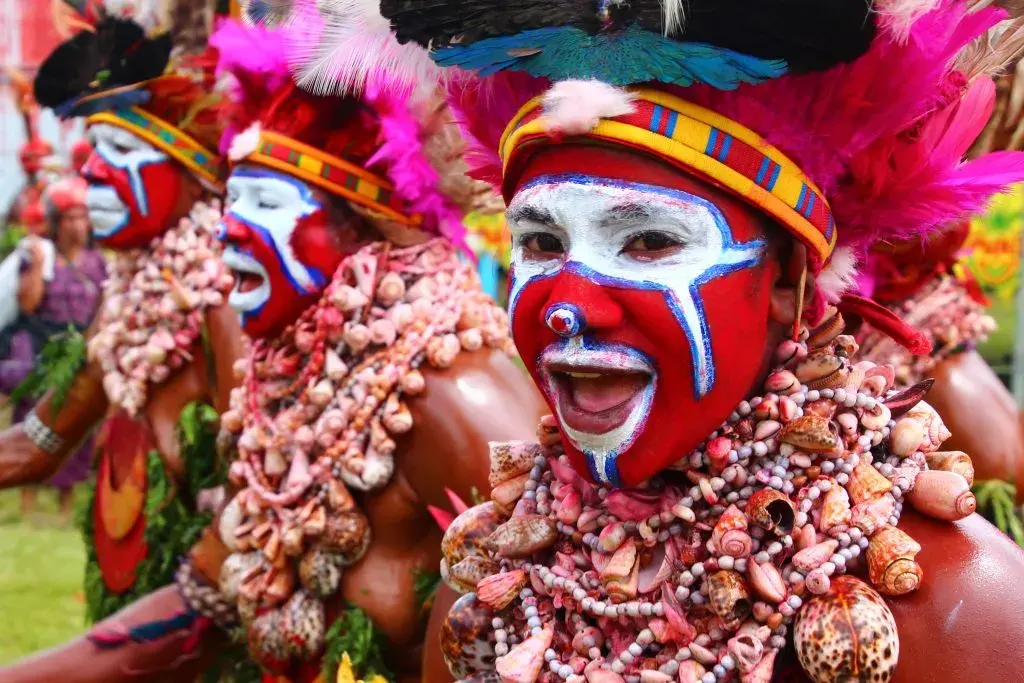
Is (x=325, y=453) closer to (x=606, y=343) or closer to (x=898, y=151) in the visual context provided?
(x=606, y=343)

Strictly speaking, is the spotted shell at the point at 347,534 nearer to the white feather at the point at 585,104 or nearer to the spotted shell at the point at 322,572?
the spotted shell at the point at 322,572

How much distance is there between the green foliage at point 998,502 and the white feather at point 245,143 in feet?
8.83

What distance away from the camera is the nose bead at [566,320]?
5.33 ft

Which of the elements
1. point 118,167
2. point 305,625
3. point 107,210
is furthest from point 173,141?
point 305,625

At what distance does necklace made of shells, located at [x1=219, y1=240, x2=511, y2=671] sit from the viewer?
2.95 meters

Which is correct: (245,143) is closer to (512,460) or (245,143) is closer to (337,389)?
(337,389)

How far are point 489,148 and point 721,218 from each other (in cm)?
56

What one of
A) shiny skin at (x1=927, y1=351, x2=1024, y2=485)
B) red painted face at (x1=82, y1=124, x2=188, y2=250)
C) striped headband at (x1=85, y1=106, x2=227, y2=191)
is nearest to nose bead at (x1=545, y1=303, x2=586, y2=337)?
shiny skin at (x1=927, y1=351, x2=1024, y2=485)

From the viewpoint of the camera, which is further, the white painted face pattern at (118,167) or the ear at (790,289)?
the white painted face pattern at (118,167)

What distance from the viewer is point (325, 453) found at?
9.87ft

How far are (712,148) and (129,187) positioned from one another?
11.0ft

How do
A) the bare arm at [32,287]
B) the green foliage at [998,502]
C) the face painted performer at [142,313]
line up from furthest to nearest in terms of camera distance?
the bare arm at [32,287], the face painted performer at [142,313], the green foliage at [998,502]

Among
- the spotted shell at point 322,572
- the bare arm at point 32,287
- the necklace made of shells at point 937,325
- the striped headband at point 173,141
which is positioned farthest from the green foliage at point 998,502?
the bare arm at point 32,287

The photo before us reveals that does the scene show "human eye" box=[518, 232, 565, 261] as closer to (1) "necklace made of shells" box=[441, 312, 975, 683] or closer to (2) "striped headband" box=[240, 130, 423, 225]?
(1) "necklace made of shells" box=[441, 312, 975, 683]
